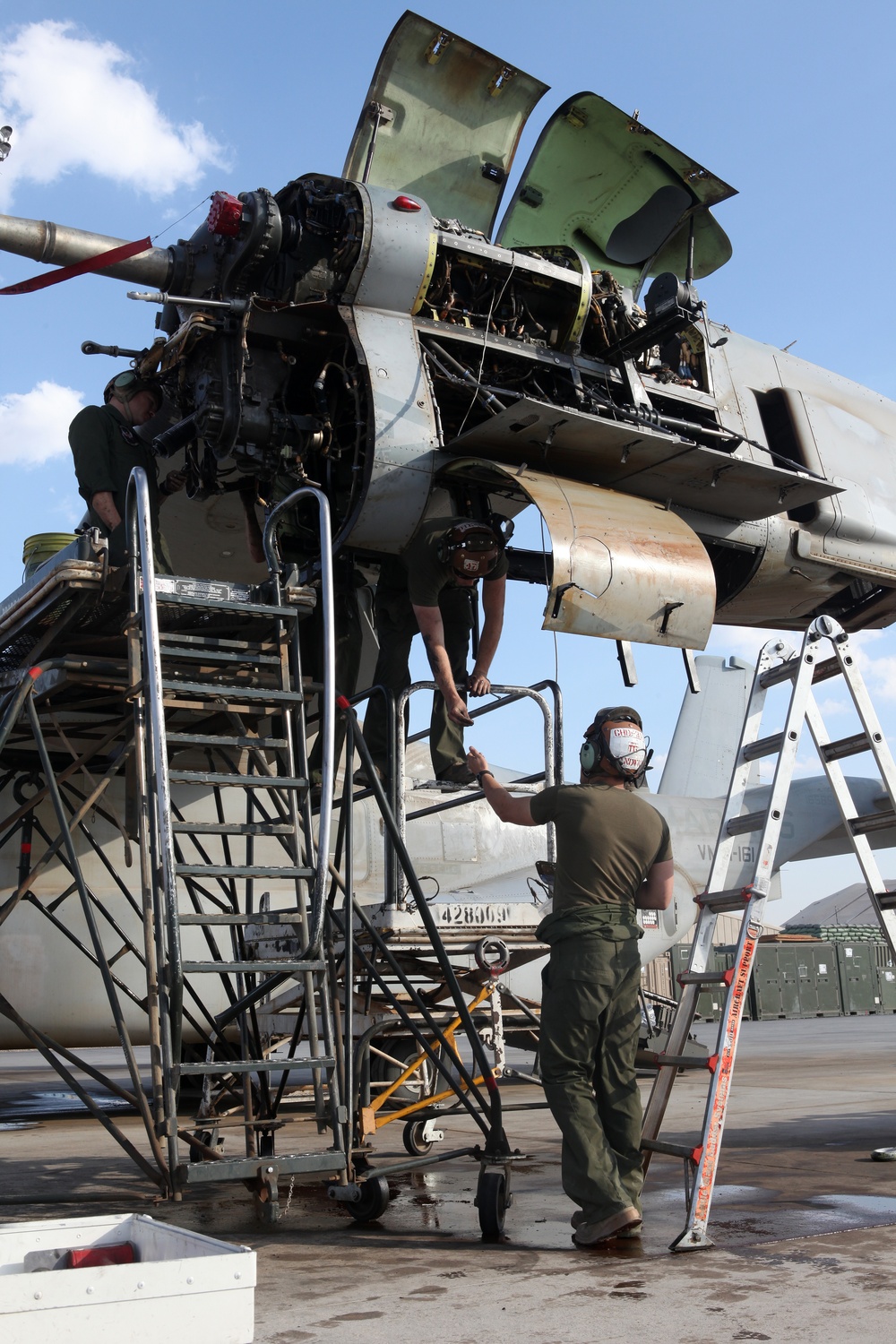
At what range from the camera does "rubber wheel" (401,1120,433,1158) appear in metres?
7.31

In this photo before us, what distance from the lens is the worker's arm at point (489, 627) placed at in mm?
7539

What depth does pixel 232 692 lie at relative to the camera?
5.58 meters

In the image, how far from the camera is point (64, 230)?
776cm

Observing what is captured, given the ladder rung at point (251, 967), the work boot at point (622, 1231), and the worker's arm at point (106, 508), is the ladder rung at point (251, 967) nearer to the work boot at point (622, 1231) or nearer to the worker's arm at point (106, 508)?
the work boot at point (622, 1231)

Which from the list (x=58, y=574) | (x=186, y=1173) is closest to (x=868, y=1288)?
(x=186, y=1173)

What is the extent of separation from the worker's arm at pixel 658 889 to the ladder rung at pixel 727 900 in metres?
0.17

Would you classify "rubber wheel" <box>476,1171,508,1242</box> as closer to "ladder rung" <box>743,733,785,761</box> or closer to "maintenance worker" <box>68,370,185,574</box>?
"ladder rung" <box>743,733,785,761</box>

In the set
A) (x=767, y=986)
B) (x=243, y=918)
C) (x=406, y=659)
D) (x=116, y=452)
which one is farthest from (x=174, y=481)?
(x=767, y=986)

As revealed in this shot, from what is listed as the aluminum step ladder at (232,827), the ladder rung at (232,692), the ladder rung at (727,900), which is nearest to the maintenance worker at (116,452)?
the aluminum step ladder at (232,827)

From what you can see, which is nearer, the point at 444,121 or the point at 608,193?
the point at 444,121

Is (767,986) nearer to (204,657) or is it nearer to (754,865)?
(754,865)

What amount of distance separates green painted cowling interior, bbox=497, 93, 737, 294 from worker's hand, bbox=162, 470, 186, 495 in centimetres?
311

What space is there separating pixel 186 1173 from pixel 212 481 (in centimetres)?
508

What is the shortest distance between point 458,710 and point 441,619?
0.85 metres
